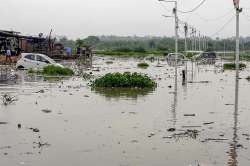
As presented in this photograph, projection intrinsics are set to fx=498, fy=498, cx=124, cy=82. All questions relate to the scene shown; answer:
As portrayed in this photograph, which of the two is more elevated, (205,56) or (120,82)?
(205,56)

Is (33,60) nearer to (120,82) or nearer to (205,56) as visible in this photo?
(120,82)

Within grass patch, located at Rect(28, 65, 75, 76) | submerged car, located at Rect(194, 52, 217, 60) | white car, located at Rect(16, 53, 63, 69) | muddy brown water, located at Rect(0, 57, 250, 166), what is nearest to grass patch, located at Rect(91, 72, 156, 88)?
muddy brown water, located at Rect(0, 57, 250, 166)

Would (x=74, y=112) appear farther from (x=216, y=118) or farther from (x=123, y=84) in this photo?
(x=123, y=84)

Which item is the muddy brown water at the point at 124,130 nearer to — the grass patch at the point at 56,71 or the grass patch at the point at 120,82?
the grass patch at the point at 120,82

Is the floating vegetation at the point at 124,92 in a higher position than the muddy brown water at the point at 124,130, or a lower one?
higher

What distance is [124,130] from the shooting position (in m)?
11.9

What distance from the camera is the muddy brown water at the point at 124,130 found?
9039 mm

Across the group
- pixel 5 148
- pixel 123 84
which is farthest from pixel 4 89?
pixel 5 148

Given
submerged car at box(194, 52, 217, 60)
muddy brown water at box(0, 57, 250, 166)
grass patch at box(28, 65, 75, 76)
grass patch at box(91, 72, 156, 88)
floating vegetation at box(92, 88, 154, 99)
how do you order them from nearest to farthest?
muddy brown water at box(0, 57, 250, 166) < floating vegetation at box(92, 88, 154, 99) < grass patch at box(91, 72, 156, 88) < grass patch at box(28, 65, 75, 76) < submerged car at box(194, 52, 217, 60)

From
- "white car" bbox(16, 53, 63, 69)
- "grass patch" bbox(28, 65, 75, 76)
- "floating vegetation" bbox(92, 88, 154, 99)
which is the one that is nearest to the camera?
"floating vegetation" bbox(92, 88, 154, 99)

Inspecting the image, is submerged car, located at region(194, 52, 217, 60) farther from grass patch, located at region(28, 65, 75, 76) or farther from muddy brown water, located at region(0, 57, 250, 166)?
muddy brown water, located at region(0, 57, 250, 166)

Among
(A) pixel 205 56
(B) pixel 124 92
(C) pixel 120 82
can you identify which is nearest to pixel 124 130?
(B) pixel 124 92

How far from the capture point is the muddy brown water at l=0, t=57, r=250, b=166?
9039mm

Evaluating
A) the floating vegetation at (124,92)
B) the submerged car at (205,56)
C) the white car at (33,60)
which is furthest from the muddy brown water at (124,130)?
the submerged car at (205,56)
